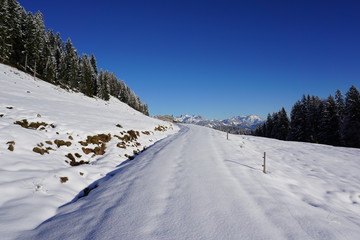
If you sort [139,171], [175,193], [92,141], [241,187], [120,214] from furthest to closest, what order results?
1. [92,141]
2. [139,171]
3. [241,187]
4. [175,193]
5. [120,214]

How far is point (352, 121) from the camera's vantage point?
39.5 metres

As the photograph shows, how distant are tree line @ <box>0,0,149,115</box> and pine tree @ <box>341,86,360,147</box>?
64.8m

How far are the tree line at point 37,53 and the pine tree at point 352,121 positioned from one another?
6478 centimetres

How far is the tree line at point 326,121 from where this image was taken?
127ft

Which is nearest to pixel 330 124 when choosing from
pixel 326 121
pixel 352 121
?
pixel 326 121

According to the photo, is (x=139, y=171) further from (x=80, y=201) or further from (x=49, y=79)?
(x=49, y=79)

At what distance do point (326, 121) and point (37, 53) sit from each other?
216 feet

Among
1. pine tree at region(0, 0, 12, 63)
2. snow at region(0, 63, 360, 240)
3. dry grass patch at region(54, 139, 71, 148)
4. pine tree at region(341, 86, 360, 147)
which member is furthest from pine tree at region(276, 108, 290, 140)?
pine tree at region(0, 0, 12, 63)

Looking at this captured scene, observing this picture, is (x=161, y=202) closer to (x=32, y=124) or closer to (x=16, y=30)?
(x=32, y=124)

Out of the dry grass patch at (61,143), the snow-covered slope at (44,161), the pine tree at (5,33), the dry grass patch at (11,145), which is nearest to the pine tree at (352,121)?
the snow-covered slope at (44,161)

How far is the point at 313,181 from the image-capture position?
8.57 metres

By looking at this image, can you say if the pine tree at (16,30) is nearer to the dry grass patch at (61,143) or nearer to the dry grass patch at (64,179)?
the dry grass patch at (61,143)

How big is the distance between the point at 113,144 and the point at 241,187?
800cm

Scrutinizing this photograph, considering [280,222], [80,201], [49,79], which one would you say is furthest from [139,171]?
[49,79]
